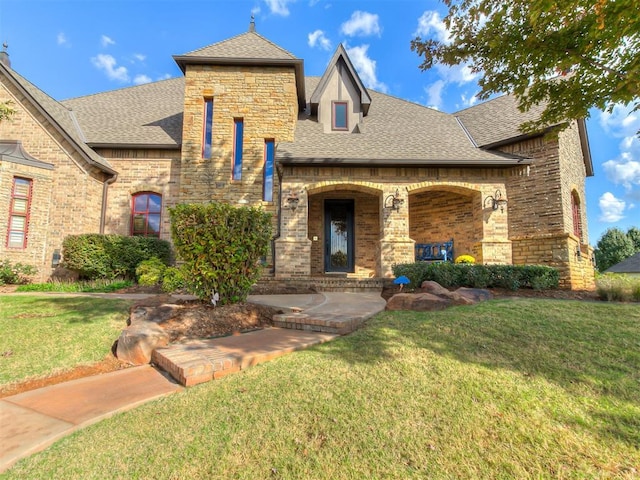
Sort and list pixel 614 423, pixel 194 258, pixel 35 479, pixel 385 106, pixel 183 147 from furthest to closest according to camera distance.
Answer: pixel 385 106
pixel 183 147
pixel 194 258
pixel 614 423
pixel 35 479

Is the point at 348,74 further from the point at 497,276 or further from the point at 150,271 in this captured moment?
the point at 150,271

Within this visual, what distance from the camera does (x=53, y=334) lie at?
173 inches

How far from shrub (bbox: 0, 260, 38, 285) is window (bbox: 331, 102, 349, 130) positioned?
37.8 ft

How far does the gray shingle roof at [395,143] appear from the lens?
1028 centimetres

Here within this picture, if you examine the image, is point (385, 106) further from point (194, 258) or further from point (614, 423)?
point (614, 423)

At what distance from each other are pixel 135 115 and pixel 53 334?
1173 centimetres

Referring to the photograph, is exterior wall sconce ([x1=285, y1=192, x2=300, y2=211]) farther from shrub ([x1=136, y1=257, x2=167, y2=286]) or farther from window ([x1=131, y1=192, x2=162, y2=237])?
window ([x1=131, y1=192, x2=162, y2=237])

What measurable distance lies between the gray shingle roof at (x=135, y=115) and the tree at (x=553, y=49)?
9.79 m

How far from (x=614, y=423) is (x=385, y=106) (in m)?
14.3

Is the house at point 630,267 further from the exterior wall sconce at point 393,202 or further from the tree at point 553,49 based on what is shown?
the tree at point 553,49

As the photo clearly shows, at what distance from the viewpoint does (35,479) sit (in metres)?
1.85

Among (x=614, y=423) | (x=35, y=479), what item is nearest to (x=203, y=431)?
(x=35, y=479)

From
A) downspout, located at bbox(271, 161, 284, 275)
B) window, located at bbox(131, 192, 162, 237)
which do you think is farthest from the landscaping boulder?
window, located at bbox(131, 192, 162, 237)

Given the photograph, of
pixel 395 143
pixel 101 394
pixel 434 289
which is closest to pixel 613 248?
pixel 395 143
